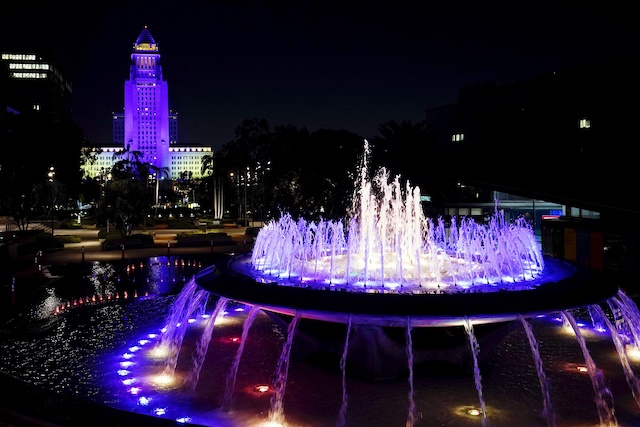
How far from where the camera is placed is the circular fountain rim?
9.20 m

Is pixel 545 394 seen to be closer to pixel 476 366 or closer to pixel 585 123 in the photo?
pixel 476 366

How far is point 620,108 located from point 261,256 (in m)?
32.8

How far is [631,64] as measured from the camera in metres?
40.1

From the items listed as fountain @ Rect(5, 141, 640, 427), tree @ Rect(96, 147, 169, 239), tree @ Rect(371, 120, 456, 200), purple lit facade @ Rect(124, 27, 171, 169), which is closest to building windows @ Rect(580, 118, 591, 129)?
tree @ Rect(371, 120, 456, 200)

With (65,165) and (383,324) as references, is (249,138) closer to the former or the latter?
(65,165)

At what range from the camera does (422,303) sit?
9.23 m

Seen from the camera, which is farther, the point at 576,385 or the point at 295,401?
the point at 576,385

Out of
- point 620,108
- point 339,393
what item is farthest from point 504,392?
point 620,108

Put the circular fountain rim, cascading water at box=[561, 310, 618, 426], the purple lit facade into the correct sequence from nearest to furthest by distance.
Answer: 1. cascading water at box=[561, 310, 618, 426]
2. the circular fountain rim
3. the purple lit facade

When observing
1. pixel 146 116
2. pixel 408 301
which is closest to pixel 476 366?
pixel 408 301

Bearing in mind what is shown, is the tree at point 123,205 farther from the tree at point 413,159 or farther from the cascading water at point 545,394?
the cascading water at point 545,394

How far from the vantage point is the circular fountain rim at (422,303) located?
920 cm

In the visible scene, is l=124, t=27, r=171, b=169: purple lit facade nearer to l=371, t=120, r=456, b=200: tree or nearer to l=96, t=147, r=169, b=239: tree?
l=96, t=147, r=169, b=239: tree

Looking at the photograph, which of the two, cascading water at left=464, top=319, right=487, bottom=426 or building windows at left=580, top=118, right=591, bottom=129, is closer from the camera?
cascading water at left=464, top=319, right=487, bottom=426
